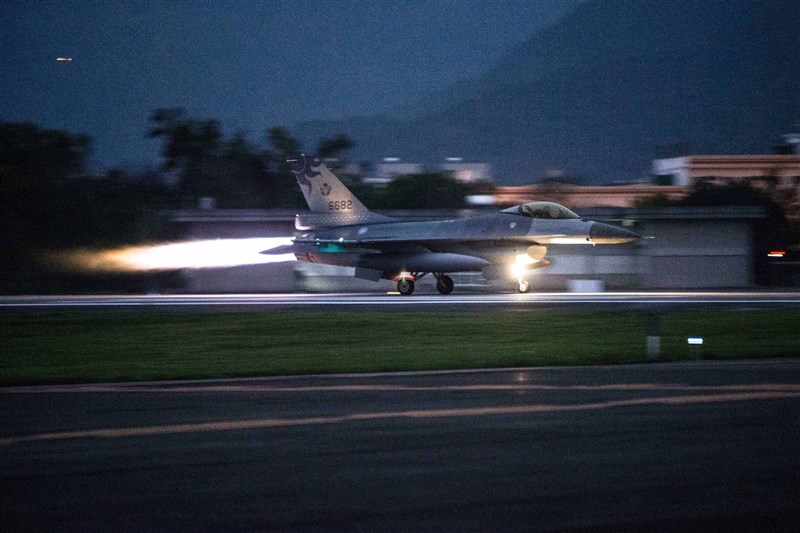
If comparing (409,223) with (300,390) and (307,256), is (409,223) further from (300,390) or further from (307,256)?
(300,390)

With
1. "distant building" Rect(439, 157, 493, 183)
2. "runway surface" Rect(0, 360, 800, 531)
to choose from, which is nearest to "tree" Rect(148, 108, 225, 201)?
"distant building" Rect(439, 157, 493, 183)

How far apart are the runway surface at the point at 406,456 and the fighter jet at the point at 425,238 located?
A: 18679 mm

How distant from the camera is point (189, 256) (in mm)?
36844

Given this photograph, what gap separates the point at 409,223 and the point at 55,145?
3099 centimetres

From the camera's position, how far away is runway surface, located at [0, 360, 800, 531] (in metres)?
6.16

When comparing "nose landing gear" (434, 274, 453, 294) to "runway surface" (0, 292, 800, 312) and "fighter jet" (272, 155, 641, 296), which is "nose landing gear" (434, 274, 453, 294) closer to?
"fighter jet" (272, 155, 641, 296)

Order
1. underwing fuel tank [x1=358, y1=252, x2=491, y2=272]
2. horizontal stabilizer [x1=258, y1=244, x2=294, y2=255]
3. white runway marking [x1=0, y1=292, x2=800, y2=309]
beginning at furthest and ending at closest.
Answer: horizontal stabilizer [x1=258, y1=244, x2=294, y2=255]
underwing fuel tank [x1=358, y1=252, x2=491, y2=272]
white runway marking [x1=0, y1=292, x2=800, y2=309]

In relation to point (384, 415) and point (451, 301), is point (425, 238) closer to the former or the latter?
point (451, 301)

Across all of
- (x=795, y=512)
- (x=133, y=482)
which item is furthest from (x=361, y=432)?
(x=795, y=512)

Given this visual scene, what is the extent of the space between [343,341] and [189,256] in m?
20.9

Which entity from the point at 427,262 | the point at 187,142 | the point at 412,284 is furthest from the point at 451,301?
the point at 187,142

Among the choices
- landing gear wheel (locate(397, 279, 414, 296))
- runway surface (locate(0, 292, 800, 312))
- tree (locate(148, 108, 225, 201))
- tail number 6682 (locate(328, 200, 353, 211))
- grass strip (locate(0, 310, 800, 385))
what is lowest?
grass strip (locate(0, 310, 800, 385))

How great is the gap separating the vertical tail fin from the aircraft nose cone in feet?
29.2

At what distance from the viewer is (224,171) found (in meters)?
77.4
